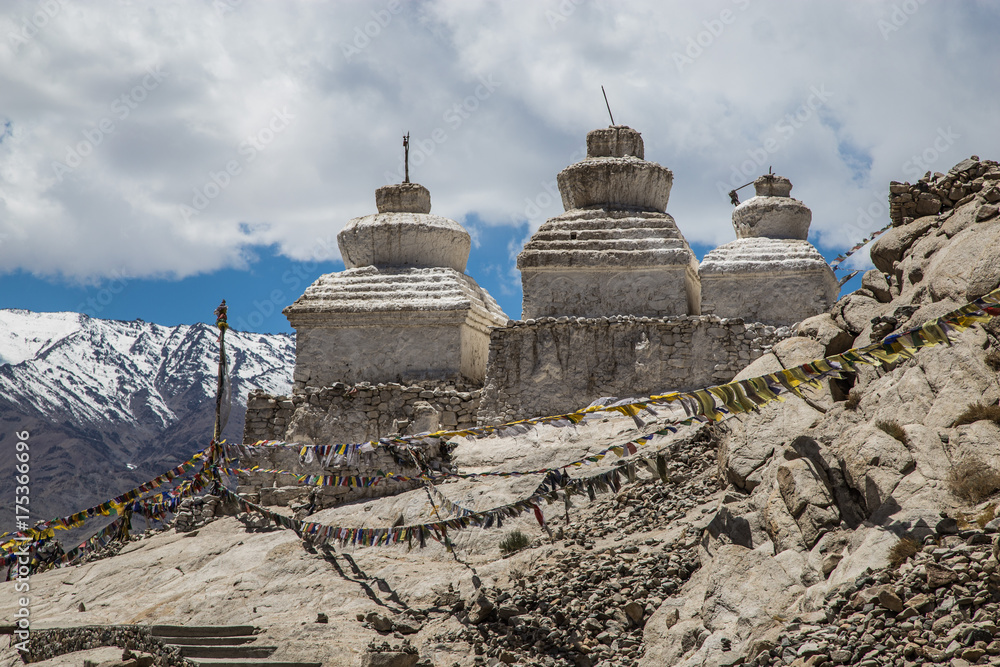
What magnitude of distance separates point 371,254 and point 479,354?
3330 millimetres

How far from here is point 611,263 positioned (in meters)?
17.6

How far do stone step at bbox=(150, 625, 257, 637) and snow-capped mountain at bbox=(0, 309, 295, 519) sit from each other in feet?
93.6

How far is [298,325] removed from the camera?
1872 cm

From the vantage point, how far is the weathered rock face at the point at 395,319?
59.2 feet

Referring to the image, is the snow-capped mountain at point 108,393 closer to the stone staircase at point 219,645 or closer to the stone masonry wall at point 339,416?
the stone masonry wall at point 339,416

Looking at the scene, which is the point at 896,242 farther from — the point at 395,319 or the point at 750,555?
the point at 395,319

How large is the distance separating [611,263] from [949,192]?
7.42 metres

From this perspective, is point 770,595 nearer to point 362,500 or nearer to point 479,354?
point 362,500

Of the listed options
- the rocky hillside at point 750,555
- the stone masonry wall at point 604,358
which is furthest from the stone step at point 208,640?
the stone masonry wall at point 604,358

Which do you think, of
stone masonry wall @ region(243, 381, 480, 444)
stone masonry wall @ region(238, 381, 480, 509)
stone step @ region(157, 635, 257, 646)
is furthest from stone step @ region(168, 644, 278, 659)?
stone masonry wall @ region(243, 381, 480, 444)

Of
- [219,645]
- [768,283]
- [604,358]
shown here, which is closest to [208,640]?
[219,645]

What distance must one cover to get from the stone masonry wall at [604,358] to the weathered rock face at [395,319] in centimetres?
142

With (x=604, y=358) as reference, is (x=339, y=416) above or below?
below

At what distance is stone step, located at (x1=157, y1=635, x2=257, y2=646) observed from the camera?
998 centimetres
